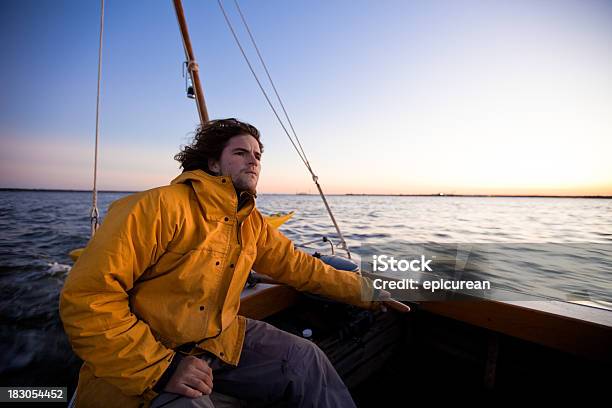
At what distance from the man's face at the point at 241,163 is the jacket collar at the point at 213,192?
0.12 meters

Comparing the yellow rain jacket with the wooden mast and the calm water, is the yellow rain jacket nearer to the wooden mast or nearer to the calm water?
the wooden mast

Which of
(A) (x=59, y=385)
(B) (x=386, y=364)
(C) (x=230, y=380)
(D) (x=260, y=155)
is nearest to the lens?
(C) (x=230, y=380)

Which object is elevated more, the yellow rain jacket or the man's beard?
the man's beard

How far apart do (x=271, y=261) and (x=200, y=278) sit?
2.11 ft

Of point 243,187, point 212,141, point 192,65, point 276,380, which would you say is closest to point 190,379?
point 276,380

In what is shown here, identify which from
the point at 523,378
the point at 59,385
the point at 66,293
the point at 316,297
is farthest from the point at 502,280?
the point at 59,385

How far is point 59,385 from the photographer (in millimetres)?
3037

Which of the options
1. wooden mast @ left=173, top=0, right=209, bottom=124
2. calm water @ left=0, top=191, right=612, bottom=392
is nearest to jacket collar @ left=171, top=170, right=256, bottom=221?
wooden mast @ left=173, top=0, right=209, bottom=124

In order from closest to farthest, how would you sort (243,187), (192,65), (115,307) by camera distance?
(115,307), (243,187), (192,65)

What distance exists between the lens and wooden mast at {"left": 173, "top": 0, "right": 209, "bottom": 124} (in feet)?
10.4

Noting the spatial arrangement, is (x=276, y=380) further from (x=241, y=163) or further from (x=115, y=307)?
(x=241, y=163)

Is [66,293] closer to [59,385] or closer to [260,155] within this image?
[260,155]

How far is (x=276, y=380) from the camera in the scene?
1512 millimetres

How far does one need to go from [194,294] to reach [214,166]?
0.83 meters
